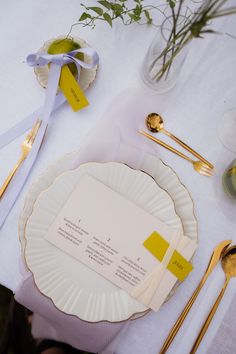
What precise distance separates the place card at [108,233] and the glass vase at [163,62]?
266mm

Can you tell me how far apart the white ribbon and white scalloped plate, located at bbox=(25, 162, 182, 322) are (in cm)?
9

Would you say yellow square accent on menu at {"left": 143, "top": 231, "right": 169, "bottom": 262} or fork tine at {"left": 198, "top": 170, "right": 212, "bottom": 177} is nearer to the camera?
yellow square accent on menu at {"left": 143, "top": 231, "right": 169, "bottom": 262}

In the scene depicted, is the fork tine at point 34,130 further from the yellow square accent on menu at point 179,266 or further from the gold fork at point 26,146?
the yellow square accent on menu at point 179,266

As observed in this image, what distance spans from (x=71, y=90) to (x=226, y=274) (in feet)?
1.58

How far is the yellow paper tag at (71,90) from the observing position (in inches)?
25.6

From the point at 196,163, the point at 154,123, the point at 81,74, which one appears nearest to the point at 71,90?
the point at 81,74

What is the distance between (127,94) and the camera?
0.70 meters

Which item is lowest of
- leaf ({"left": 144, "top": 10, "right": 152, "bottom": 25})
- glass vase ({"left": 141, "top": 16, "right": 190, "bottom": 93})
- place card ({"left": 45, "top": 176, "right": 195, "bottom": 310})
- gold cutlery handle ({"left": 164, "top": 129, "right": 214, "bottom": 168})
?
place card ({"left": 45, "top": 176, "right": 195, "bottom": 310})

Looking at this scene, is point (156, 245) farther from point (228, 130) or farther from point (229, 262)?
point (228, 130)

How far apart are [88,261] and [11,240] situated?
171 mm

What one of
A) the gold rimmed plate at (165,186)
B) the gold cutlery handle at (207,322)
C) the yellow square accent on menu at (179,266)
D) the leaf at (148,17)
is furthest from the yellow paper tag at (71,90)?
the gold cutlery handle at (207,322)

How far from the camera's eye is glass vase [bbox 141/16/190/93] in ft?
1.93

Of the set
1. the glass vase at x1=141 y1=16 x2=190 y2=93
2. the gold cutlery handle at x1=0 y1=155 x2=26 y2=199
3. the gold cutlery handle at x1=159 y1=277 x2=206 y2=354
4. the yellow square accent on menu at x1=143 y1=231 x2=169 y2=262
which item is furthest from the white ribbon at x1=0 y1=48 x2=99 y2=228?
the gold cutlery handle at x1=159 y1=277 x2=206 y2=354

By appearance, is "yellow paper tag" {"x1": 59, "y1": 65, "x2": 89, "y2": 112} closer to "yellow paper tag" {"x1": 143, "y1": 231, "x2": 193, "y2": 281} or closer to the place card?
the place card
